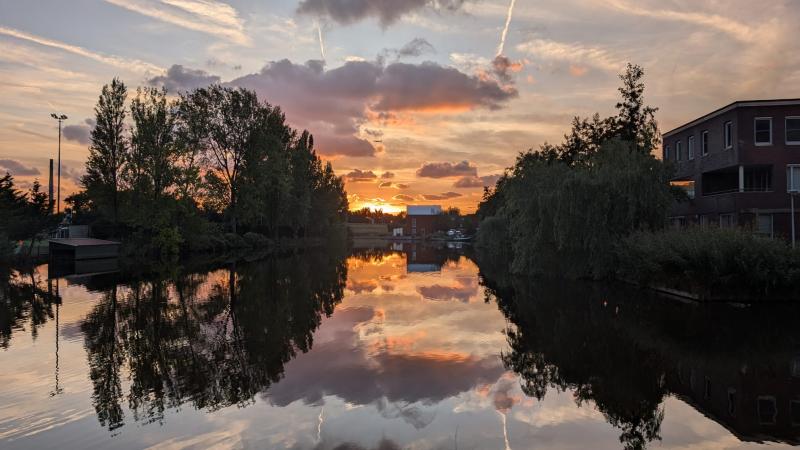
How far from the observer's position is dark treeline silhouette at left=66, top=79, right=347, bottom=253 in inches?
2063

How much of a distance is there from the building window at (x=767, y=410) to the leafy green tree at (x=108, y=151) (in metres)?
55.4

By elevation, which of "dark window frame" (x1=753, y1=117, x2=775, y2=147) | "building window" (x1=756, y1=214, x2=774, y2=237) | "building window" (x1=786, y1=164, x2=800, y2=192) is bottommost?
"building window" (x1=756, y1=214, x2=774, y2=237)

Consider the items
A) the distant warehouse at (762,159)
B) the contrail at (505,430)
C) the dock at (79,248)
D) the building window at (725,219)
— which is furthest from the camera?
the dock at (79,248)

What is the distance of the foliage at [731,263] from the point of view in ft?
64.8

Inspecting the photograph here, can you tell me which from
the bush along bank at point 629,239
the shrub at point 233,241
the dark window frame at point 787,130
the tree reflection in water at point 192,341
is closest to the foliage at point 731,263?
the bush along bank at point 629,239

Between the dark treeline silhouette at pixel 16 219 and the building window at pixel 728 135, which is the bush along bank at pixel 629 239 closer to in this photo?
the building window at pixel 728 135

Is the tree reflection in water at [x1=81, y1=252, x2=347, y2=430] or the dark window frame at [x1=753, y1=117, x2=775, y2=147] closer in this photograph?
the tree reflection in water at [x1=81, y1=252, x2=347, y2=430]

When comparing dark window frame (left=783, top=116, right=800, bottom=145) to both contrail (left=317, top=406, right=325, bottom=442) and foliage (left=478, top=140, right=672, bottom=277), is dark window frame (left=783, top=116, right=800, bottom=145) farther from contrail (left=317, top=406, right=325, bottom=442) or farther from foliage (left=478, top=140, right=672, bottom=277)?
contrail (left=317, top=406, right=325, bottom=442)

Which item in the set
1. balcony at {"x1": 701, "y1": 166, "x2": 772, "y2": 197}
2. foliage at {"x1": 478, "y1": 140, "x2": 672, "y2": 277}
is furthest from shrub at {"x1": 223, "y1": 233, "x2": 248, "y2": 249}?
balcony at {"x1": 701, "y1": 166, "x2": 772, "y2": 197}

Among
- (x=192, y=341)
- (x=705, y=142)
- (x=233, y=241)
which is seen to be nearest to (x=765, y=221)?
(x=705, y=142)

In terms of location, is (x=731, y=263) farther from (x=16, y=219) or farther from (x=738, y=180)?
(x=16, y=219)

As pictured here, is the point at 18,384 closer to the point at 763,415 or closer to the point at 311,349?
the point at 311,349

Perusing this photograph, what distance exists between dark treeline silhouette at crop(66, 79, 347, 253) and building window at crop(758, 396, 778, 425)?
157 ft

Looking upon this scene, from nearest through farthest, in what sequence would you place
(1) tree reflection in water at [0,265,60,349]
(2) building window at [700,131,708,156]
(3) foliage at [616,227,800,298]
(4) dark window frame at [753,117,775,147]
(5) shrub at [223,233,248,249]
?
(1) tree reflection in water at [0,265,60,349] < (3) foliage at [616,227,800,298] < (4) dark window frame at [753,117,775,147] < (2) building window at [700,131,708,156] < (5) shrub at [223,233,248,249]
